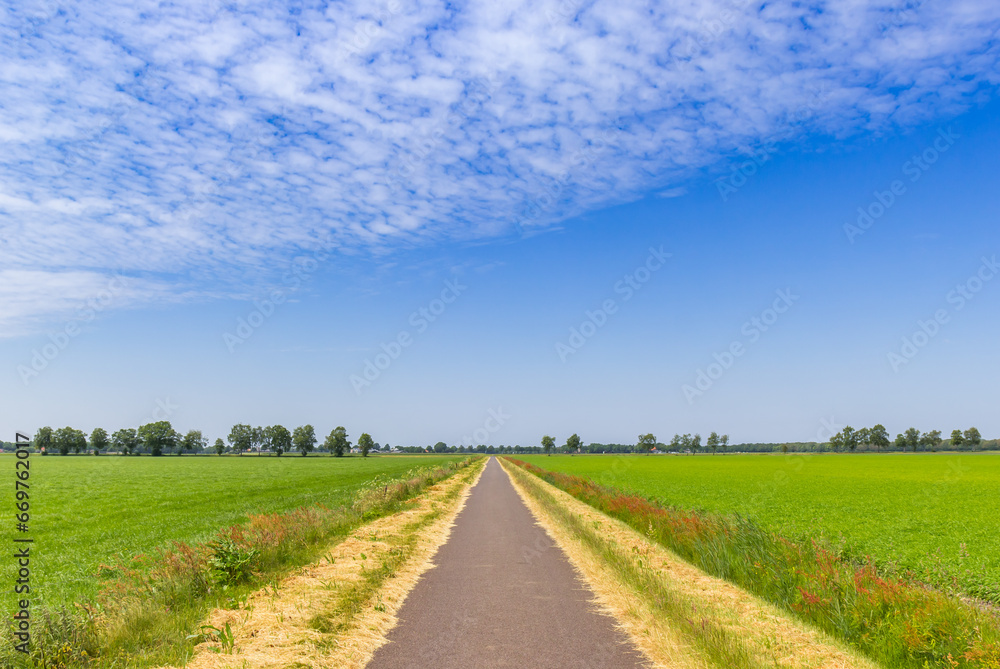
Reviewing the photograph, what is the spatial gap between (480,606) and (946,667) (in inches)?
273

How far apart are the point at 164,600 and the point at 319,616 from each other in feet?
9.83

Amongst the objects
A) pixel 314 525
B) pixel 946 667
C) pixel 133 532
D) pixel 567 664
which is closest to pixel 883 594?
pixel 946 667

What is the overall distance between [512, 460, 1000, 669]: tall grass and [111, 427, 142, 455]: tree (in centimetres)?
21989

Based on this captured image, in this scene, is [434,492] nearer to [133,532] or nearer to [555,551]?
[133,532]

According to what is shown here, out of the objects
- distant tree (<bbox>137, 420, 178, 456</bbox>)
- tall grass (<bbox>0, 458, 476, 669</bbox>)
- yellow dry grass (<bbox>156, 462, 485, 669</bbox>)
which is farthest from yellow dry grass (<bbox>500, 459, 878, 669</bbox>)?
distant tree (<bbox>137, 420, 178, 456</bbox>)

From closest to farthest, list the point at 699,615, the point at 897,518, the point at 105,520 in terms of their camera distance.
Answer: the point at 699,615, the point at 897,518, the point at 105,520

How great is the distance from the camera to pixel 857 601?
351 inches

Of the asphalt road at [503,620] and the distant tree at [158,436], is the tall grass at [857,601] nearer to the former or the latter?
the asphalt road at [503,620]

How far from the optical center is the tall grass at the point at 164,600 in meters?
7.05

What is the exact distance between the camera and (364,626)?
8.92 metres

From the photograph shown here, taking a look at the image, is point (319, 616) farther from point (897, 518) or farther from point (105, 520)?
point (897, 518)

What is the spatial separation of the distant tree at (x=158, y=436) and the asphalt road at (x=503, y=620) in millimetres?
205013

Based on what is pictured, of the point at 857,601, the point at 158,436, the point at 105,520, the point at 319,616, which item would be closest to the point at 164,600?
the point at 319,616

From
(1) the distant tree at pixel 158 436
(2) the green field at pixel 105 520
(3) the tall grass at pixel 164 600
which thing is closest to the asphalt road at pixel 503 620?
(3) the tall grass at pixel 164 600
